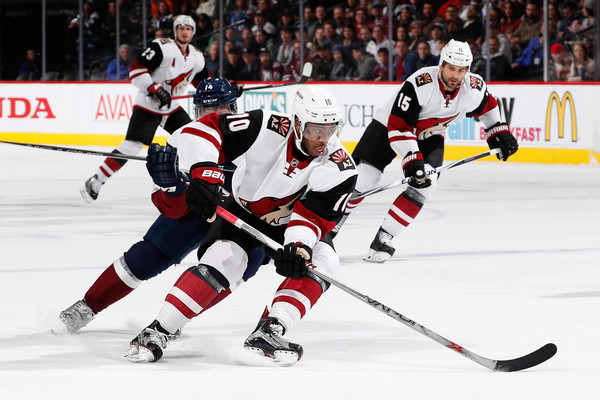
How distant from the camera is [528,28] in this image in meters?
9.88

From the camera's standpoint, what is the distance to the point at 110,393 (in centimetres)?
259

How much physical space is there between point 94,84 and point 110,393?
10.0 metres

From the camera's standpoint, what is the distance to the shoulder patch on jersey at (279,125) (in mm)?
3061

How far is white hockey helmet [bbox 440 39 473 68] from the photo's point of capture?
4828 mm

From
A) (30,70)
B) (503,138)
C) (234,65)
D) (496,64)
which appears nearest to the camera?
(503,138)

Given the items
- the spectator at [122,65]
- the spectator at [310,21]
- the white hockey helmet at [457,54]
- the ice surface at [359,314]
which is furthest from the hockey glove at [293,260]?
the spectator at [122,65]

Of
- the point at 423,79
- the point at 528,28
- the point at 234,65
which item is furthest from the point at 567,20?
the point at 423,79

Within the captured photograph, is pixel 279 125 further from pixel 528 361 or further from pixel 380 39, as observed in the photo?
pixel 380 39

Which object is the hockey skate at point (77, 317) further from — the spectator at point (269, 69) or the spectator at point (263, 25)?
the spectator at point (263, 25)

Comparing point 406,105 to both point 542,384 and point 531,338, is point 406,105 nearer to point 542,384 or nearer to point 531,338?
point 531,338

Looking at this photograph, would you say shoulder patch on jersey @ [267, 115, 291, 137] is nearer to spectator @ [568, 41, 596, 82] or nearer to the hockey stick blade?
the hockey stick blade

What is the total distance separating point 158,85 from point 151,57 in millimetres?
250

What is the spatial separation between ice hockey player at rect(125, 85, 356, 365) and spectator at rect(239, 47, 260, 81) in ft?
28.4

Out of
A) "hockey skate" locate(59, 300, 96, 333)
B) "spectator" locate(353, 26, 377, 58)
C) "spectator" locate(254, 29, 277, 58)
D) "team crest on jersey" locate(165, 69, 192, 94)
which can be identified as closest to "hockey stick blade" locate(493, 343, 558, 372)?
"hockey skate" locate(59, 300, 96, 333)
